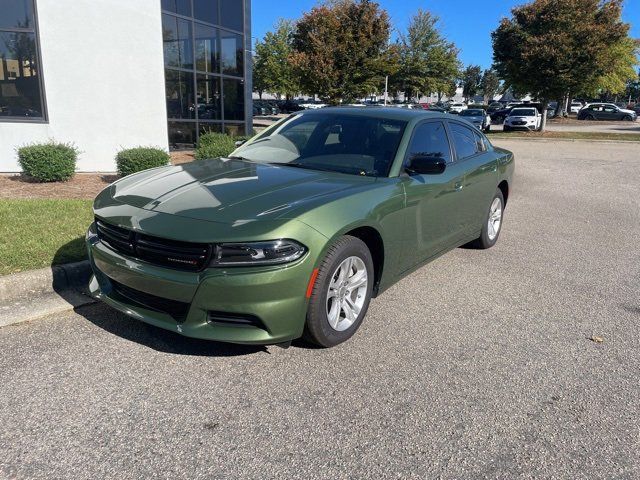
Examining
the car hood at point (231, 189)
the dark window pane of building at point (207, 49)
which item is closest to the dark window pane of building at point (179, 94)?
the dark window pane of building at point (207, 49)

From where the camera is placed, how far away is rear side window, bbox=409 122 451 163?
172 inches

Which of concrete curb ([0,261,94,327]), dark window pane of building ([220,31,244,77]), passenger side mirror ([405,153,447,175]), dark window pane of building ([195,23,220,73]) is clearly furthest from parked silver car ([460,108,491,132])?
concrete curb ([0,261,94,327])

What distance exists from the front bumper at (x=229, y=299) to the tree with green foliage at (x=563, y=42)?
87.4 feet

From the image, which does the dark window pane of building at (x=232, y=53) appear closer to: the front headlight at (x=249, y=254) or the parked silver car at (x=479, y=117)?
the front headlight at (x=249, y=254)

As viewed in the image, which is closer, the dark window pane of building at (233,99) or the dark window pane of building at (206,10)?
the dark window pane of building at (206,10)

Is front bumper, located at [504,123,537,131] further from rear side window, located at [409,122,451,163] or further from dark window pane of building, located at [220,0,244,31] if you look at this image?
rear side window, located at [409,122,451,163]

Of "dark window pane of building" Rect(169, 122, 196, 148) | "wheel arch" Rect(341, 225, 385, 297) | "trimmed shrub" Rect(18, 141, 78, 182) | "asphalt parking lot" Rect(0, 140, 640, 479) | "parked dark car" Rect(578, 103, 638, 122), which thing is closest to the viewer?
"asphalt parking lot" Rect(0, 140, 640, 479)

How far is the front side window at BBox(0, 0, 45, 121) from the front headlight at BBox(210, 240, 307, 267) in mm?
8949

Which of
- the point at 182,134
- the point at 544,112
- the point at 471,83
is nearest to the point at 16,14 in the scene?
the point at 182,134

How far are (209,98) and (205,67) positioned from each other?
0.81 meters

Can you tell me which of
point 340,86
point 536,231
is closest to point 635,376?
point 536,231

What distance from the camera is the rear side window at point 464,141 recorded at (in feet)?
17.0

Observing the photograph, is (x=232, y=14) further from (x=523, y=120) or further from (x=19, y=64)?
(x=523, y=120)

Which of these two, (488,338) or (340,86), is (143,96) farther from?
(340,86)
